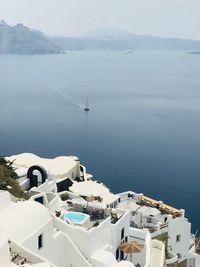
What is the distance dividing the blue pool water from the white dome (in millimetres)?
2475

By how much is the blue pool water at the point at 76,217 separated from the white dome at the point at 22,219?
2475 millimetres

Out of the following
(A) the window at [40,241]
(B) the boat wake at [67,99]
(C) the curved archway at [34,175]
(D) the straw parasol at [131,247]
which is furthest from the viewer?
(B) the boat wake at [67,99]

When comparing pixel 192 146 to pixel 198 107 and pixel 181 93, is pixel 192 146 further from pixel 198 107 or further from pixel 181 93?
pixel 181 93

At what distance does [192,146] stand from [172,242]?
4810 cm

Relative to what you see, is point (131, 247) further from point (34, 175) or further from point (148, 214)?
point (34, 175)

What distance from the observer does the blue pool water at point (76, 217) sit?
20.6 metres

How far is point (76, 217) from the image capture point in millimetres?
21047

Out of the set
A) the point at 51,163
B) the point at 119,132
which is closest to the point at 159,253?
the point at 51,163

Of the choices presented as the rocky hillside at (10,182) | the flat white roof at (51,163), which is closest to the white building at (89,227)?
the flat white roof at (51,163)

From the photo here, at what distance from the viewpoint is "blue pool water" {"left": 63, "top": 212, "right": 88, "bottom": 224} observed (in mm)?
20625

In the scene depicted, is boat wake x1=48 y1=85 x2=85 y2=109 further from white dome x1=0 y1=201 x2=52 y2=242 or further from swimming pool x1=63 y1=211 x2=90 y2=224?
white dome x1=0 y1=201 x2=52 y2=242

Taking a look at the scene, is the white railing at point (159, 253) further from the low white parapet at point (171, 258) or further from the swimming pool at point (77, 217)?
the swimming pool at point (77, 217)

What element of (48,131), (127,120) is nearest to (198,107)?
(127,120)

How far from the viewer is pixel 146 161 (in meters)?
64.4
